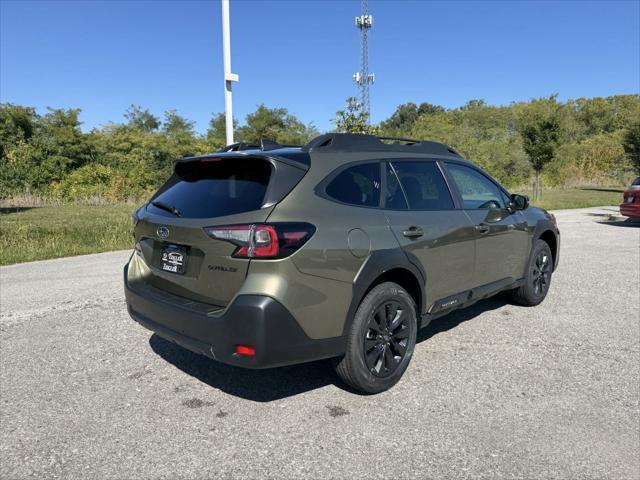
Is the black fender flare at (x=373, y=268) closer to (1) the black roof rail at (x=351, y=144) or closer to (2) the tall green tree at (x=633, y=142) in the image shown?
(1) the black roof rail at (x=351, y=144)

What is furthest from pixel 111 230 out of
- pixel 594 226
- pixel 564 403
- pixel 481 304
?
pixel 594 226

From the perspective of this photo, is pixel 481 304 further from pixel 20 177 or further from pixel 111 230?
pixel 20 177

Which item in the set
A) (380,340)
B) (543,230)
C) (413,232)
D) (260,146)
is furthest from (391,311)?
(543,230)

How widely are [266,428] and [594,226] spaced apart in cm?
1312

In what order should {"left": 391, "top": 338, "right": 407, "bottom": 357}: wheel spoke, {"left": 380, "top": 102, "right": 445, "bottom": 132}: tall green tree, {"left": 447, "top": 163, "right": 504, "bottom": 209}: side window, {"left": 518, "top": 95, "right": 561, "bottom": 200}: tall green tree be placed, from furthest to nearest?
1. {"left": 380, "top": 102, "right": 445, "bottom": 132}: tall green tree
2. {"left": 518, "top": 95, "right": 561, "bottom": 200}: tall green tree
3. {"left": 447, "top": 163, "right": 504, "bottom": 209}: side window
4. {"left": 391, "top": 338, "right": 407, "bottom": 357}: wheel spoke

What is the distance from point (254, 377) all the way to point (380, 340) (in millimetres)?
1040

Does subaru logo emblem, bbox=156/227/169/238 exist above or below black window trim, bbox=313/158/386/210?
below

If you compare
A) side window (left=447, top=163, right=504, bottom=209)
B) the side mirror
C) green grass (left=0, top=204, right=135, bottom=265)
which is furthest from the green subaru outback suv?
green grass (left=0, top=204, right=135, bottom=265)

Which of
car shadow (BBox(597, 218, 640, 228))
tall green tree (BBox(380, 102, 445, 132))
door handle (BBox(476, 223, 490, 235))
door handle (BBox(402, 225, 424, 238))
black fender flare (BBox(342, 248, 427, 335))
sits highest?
tall green tree (BBox(380, 102, 445, 132))

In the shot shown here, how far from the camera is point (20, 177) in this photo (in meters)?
21.8

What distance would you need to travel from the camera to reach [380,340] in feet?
11.2

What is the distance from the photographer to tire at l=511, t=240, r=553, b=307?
212 inches

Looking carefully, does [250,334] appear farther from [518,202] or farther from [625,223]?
[625,223]

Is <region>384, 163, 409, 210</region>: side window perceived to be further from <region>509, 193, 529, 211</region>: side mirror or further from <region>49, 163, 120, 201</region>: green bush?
<region>49, 163, 120, 201</region>: green bush
